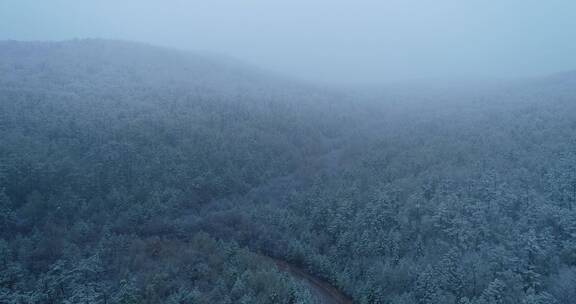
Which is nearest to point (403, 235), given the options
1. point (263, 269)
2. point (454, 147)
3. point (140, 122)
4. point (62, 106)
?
point (263, 269)

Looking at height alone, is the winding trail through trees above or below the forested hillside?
below

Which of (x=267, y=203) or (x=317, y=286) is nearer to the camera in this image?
(x=317, y=286)

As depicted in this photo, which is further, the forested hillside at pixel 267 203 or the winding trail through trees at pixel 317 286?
the winding trail through trees at pixel 317 286

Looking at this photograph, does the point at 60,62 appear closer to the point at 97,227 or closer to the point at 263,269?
the point at 97,227

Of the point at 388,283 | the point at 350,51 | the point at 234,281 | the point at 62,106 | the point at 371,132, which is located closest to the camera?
the point at 234,281

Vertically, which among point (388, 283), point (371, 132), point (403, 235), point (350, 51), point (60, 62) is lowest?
point (388, 283)

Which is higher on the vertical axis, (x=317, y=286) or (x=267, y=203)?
(x=267, y=203)

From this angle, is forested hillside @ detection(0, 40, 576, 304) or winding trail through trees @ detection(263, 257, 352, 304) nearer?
forested hillside @ detection(0, 40, 576, 304)

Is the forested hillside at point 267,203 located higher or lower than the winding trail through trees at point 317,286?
higher
